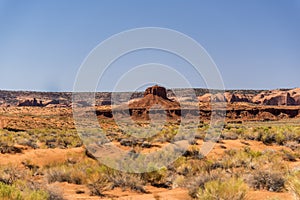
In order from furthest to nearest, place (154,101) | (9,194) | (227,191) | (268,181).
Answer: (154,101), (268,181), (227,191), (9,194)

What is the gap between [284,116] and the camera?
67000 mm

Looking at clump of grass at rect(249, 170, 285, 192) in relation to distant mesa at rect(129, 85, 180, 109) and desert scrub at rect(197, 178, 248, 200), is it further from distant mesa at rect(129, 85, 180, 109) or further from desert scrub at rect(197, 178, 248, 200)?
distant mesa at rect(129, 85, 180, 109)

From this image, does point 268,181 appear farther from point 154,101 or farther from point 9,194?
point 154,101

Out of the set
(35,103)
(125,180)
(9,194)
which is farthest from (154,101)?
(9,194)

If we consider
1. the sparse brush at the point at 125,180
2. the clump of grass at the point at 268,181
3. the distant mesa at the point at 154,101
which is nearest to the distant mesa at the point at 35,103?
the distant mesa at the point at 154,101

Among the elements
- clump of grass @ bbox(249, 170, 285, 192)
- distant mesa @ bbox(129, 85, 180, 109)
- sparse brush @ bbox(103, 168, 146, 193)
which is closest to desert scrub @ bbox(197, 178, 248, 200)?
clump of grass @ bbox(249, 170, 285, 192)

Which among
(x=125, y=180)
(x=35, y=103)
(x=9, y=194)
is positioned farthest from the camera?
(x=35, y=103)

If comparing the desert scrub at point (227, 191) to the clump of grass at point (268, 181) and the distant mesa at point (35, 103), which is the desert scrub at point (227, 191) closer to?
the clump of grass at point (268, 181)

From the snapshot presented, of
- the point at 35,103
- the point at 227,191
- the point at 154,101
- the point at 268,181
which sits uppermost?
the point at 35,103

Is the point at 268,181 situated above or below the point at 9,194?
below

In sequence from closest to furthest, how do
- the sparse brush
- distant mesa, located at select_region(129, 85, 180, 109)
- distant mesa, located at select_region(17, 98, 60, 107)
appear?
the sparse brush → distant mesa, located at select_region(129, 85, 180, 109) → distant mesa, located at select_region(17, 98, 60, 107)

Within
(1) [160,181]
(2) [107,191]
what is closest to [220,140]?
(1) [160,181]

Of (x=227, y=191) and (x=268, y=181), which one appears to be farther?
(x=268, y=181)

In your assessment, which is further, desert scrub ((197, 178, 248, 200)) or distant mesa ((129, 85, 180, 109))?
distant mesa ((129, 85, 180, 109))
